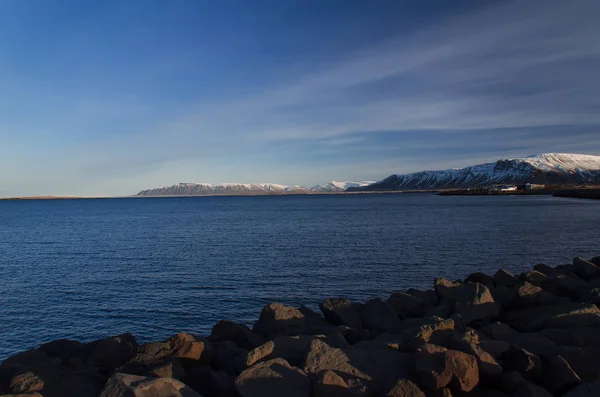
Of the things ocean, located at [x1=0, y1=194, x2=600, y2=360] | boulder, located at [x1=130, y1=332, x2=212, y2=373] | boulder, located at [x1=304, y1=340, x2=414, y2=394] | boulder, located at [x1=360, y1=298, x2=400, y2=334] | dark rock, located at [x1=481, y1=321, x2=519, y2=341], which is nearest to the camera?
boulder, located at [x1=304, y1=340, x2=414, y2=394]

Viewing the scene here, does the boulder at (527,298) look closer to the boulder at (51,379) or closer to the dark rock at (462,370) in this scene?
the dark rock at (462,370)

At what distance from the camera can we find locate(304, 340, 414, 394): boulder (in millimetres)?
7293

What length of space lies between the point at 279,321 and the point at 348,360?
4.00 m

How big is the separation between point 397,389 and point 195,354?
421cm

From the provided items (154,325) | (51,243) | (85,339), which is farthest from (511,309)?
(51,243)

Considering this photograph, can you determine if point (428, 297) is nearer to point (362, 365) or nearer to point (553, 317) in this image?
point (553, 317)

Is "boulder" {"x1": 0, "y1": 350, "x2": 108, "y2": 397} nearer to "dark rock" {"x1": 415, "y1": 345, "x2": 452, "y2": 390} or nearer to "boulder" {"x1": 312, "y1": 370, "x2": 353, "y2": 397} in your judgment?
"boulder" {"x1": 312, "y1": 370, "x2": 353, "y2": 397}

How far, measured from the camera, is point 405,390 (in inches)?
257

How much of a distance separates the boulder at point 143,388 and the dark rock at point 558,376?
19.6 ft

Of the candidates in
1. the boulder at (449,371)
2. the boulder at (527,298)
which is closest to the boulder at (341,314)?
the boulder at (527,298)

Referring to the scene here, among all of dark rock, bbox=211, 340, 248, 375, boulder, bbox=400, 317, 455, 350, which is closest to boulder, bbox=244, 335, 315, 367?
dark rock, bbox=211, 340, 248, 375

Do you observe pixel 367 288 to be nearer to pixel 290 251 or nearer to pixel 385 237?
pixel 290 251

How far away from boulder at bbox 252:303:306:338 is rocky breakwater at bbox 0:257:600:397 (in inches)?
1.1

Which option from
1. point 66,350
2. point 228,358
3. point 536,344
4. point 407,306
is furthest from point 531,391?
point 66,350
